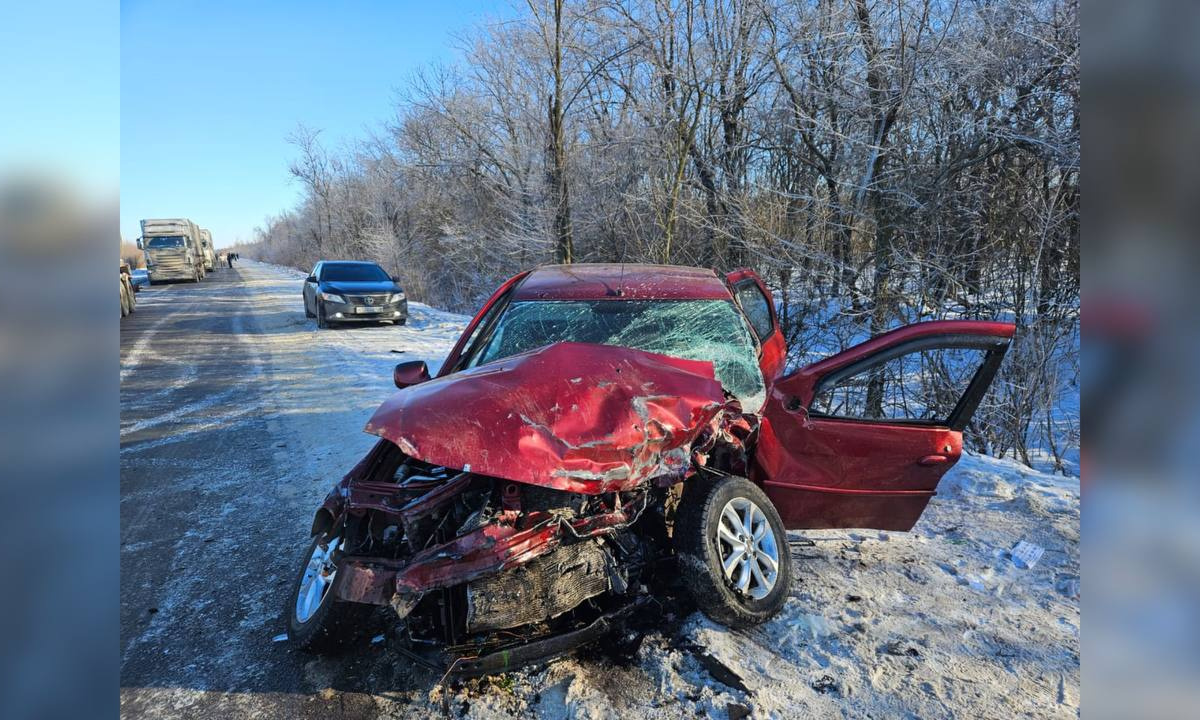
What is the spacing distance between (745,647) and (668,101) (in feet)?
38.4

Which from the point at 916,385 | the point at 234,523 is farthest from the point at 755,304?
the point at 916,385

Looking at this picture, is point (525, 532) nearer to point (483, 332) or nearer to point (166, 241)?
point (483, 332)

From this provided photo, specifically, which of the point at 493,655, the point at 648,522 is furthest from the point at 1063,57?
the point at 493,655

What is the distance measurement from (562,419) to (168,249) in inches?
1342

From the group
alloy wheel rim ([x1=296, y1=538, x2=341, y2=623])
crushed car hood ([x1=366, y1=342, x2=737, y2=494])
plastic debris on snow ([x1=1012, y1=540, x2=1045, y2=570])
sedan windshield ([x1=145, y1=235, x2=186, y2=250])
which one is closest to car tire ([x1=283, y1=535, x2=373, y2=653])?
alloy wheel rim ([x1=296, y1=538, x2=341, y2=623])

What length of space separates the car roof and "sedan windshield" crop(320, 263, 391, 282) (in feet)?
38.7

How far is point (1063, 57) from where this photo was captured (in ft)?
21.8

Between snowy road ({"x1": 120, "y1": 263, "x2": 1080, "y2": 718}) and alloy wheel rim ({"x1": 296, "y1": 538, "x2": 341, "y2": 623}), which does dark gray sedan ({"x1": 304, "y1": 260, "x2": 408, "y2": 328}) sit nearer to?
snowy road ({"x1": 120, "y1": 263, "x2": 1080, "y2": 718})

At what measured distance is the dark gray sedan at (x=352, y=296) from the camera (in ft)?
44.7

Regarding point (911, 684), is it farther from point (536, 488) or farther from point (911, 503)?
point (536, 488)

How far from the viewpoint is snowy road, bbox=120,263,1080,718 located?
7.83ft

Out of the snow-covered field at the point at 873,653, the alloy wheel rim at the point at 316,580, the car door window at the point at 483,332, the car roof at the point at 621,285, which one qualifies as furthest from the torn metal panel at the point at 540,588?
the car roof at the point at 621,285

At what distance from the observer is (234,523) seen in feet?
13.6

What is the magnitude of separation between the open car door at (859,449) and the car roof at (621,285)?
3.35ft
